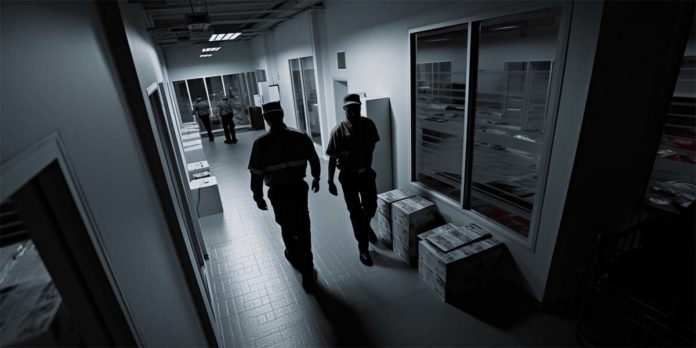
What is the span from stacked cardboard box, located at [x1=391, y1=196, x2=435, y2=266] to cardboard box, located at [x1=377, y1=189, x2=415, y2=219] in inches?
3.2

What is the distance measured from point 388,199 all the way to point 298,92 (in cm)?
571

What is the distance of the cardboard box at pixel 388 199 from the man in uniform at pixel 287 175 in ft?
2.92

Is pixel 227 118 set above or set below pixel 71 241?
below

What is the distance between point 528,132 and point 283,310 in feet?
9.31

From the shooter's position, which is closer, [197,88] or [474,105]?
[474,105]

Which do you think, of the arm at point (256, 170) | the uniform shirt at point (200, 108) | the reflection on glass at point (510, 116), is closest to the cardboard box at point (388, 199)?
the reflection on glass at point (510, 116)

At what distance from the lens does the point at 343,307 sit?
3000 mm

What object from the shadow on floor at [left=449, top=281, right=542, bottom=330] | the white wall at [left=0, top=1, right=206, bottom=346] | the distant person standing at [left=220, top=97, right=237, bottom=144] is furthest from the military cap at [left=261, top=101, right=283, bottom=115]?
the distant person standing at [left=220, top=97, right=237, bottom=144]

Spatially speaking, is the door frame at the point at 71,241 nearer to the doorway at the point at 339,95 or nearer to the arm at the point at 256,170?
the arm at the point at 256,170

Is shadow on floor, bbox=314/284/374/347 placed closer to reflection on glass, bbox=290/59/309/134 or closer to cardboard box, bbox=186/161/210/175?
cardboard box, bbox=186/161/210/175

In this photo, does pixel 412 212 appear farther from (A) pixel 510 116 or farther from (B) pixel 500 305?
(A) pixel 510 116

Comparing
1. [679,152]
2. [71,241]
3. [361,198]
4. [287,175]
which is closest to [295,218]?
[287,175]

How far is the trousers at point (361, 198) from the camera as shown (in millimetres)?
3492

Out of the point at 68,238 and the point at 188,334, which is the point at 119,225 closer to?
the point at 68,238
